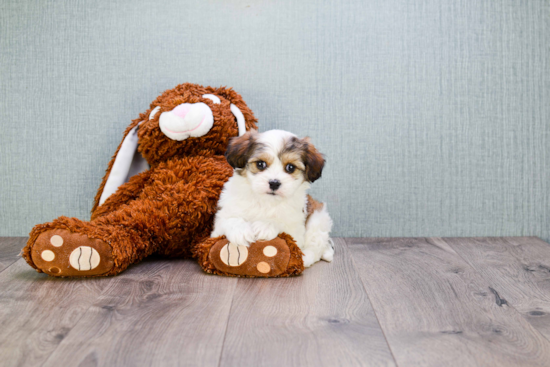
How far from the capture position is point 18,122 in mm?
2049

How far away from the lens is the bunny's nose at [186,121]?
1688 mm

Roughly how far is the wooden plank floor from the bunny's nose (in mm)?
473

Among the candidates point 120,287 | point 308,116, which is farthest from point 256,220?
point 308,116

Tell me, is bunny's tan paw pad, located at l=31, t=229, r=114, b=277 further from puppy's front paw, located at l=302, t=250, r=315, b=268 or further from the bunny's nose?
puppy's front paw, located at l=302, t=250, r=315, b=268

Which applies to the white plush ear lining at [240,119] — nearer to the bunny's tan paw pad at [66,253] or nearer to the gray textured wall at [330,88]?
the gray textured wall at [330,88]

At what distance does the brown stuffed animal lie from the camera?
1.45 metres

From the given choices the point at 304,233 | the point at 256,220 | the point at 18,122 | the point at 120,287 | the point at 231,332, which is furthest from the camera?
the point at 18,122

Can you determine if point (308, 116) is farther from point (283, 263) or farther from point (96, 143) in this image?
point (96, 143)

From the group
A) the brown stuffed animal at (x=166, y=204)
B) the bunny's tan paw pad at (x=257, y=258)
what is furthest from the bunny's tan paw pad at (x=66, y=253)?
the bunny's tan paw pad at (x=257, y=258)

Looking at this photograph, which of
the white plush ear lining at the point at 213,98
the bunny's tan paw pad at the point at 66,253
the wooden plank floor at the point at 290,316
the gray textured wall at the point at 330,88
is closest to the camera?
the wooden plank floor at the point at 290,316

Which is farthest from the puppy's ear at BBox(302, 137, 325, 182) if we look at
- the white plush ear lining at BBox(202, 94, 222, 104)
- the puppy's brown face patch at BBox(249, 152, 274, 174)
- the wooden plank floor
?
the white plush ear lining at BBox(202, 94, 222, 104)

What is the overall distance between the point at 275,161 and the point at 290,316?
1.63 ft

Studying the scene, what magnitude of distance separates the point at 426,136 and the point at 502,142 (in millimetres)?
351

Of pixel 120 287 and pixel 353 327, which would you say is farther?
pixel 120 287
